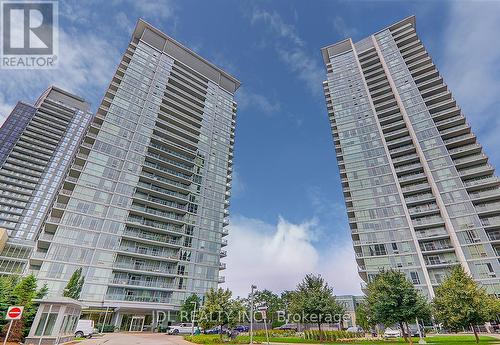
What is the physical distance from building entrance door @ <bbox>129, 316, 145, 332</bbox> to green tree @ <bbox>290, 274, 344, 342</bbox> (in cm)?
3162

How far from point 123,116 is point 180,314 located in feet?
148

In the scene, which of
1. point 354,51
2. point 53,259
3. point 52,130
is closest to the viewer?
point 53,259

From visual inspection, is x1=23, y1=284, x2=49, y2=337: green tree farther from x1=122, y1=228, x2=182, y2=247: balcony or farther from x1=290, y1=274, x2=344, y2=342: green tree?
x1=122, y1=228, x2=182, y2=247: balcony

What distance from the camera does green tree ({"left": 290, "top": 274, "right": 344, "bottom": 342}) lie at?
32875 millimetres

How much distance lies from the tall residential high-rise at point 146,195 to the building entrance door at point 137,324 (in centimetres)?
18

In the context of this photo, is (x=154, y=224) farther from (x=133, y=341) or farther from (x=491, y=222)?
(x=491, y=222)

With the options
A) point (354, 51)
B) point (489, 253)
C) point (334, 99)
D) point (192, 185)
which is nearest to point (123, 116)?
point (192, 185)

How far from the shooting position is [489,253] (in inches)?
1965

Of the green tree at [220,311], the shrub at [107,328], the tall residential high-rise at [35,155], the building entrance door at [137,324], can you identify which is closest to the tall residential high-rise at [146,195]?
the building entrance door at [137,324]

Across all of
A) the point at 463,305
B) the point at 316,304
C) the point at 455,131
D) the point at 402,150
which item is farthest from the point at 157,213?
the point at 455,131

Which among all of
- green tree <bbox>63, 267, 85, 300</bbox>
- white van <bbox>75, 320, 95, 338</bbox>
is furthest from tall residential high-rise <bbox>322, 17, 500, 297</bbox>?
green tree <bbox>63, 267, 85, 300</bbox>

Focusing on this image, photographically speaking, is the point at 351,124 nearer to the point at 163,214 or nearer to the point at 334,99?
the point at 334,99

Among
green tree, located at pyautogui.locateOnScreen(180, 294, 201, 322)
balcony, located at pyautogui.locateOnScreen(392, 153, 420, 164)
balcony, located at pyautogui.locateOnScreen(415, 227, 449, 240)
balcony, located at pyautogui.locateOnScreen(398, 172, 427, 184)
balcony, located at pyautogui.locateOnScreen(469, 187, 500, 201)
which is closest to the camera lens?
green tree, located at pyautogui.locateOnScreen(180, 294, 201, 322)

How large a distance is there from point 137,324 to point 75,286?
14.7 m
